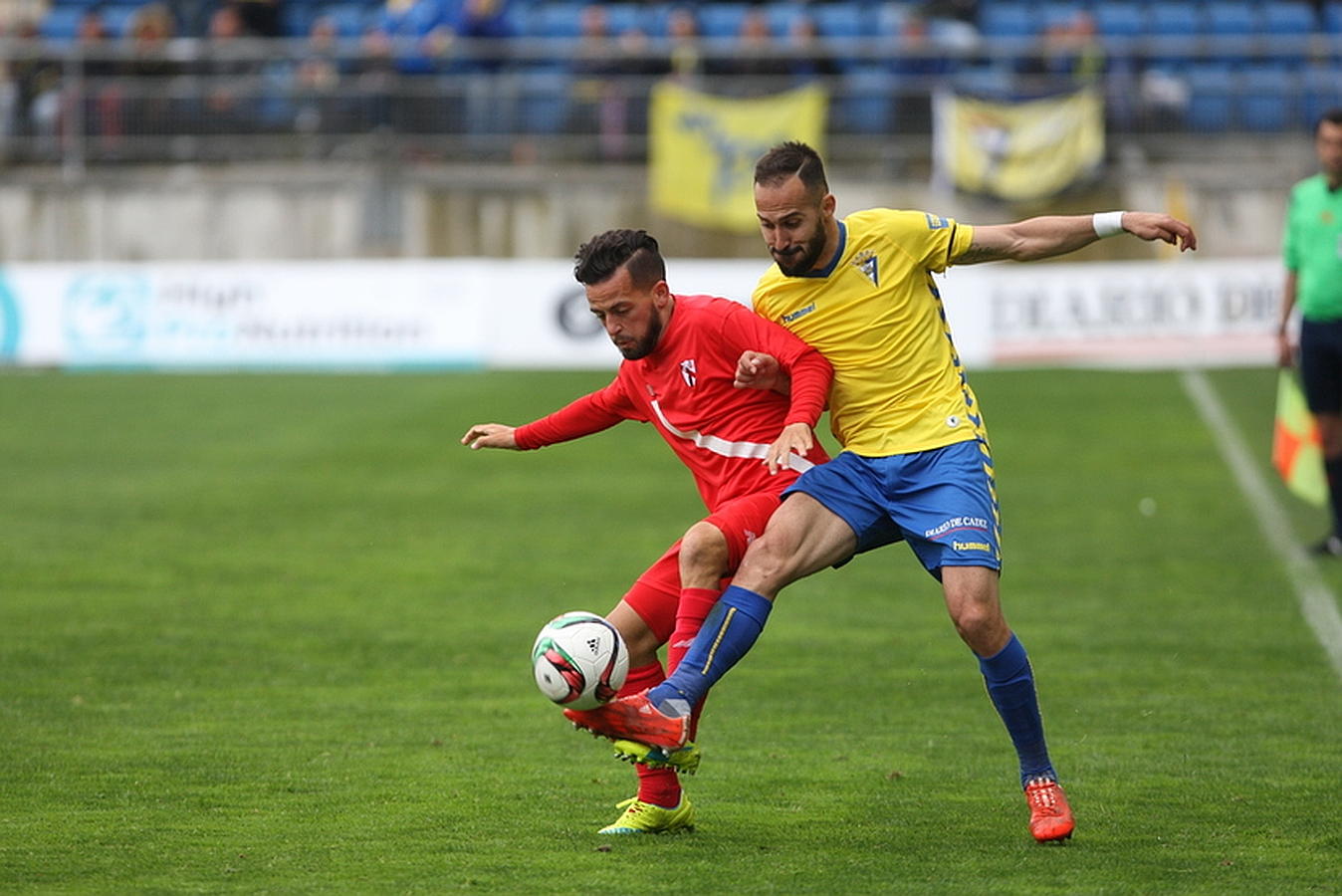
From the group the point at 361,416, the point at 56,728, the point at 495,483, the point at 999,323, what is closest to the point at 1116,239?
the point at 999,323

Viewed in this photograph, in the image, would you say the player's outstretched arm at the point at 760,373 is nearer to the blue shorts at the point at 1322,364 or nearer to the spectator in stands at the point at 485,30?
the blue shorts at the point at 1322,364

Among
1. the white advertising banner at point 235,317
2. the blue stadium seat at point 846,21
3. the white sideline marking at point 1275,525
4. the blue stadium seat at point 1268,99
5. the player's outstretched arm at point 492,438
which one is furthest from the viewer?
the blue stadium seat at point 846,21

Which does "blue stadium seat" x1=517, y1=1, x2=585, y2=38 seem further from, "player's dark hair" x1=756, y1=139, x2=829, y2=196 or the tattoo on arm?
"player's dark hair" x1=756, y1=139, x2=829, y2=196

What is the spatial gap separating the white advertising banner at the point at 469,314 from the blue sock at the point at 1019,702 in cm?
1571

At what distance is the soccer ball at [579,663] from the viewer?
5449 mm

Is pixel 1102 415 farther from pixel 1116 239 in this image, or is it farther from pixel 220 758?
pixel 220 758

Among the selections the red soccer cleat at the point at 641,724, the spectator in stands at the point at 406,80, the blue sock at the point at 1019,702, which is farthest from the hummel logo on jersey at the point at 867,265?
the spectator in stands at the point at 406,80

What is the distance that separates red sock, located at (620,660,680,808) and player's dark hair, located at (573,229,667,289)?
1.23m

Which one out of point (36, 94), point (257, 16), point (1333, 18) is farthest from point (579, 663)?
point (1333, 18)

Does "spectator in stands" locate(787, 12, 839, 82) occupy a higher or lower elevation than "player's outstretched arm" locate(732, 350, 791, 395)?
lower

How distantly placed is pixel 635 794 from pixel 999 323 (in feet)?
52.2

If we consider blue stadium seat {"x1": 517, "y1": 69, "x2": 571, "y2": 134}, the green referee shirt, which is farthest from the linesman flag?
blue stadium seat {"x1": 517, "y1": 69, "x2": 571, "y2": 134}

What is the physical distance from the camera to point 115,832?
19.6 feet

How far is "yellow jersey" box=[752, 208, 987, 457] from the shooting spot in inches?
243
